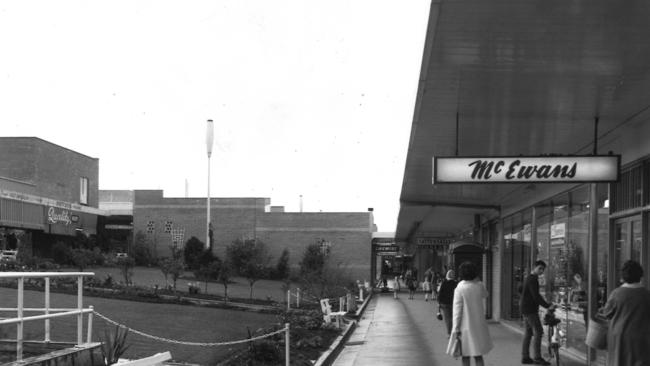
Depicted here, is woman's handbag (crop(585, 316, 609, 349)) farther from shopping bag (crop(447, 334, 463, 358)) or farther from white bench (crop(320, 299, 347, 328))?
white bench (crop(320, 299, 347, 328))

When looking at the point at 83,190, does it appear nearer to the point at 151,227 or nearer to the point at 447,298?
the point at 151,227

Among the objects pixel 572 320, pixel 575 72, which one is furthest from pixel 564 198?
pixel 575 72

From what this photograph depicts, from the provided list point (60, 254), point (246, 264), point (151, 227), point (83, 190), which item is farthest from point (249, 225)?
point (246, 264)

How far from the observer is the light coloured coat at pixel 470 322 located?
8.23 meters

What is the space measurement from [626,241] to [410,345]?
6145 mm

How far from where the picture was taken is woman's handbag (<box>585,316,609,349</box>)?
7211 mm

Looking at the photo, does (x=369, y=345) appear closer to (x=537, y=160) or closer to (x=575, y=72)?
(x=537, y=160)

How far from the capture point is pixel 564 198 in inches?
595

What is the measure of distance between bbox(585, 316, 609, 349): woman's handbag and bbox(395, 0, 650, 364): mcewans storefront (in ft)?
8.35

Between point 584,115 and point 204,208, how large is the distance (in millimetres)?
62226

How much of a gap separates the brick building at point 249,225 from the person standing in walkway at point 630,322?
196 feet

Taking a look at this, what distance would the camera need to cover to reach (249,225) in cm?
6969

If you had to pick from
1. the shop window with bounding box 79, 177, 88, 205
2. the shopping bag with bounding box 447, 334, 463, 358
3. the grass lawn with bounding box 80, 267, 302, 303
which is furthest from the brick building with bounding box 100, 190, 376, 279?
the shopping bag with bounding box 447, 334, 463, 358

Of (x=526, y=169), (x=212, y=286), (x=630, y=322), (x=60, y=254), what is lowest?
(x=212, y=286)
